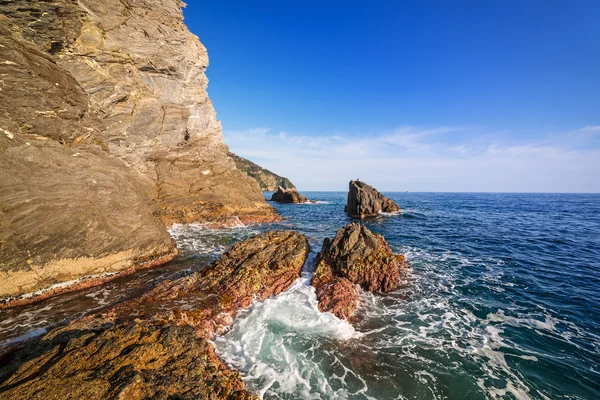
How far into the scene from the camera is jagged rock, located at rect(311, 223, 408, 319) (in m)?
14.6

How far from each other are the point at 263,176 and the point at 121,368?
156928mm

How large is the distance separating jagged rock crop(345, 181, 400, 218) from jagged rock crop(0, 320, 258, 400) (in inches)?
1860

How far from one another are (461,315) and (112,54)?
43250 millimetres

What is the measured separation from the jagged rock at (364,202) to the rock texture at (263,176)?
98861 millimetres

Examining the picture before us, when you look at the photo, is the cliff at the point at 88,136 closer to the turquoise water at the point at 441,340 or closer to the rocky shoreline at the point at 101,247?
the rocky shoreline at the point at 101,247

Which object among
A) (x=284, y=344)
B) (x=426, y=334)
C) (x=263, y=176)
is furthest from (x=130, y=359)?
(x=263, y=176)

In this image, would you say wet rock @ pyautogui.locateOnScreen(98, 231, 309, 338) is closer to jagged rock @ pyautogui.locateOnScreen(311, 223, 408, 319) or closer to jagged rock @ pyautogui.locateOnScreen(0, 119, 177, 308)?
jagged rock @ pyautogui.locateOnScreen(311, 223, 408, 319)

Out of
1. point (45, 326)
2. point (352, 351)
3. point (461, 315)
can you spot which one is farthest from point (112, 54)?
point (461, 315)

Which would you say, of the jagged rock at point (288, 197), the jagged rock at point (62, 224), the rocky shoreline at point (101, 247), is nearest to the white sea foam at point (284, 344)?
the rocky shoreline at point (101, 247)

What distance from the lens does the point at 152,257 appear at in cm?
1997

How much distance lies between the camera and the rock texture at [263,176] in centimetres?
15475

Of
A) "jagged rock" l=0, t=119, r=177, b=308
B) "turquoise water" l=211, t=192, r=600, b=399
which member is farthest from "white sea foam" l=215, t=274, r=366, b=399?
"jagged rock" l=0, t=119, r=177, b=308

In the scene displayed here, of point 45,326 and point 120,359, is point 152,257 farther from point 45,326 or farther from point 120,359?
point 120,359

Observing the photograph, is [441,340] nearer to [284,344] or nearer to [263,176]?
[284,344]
